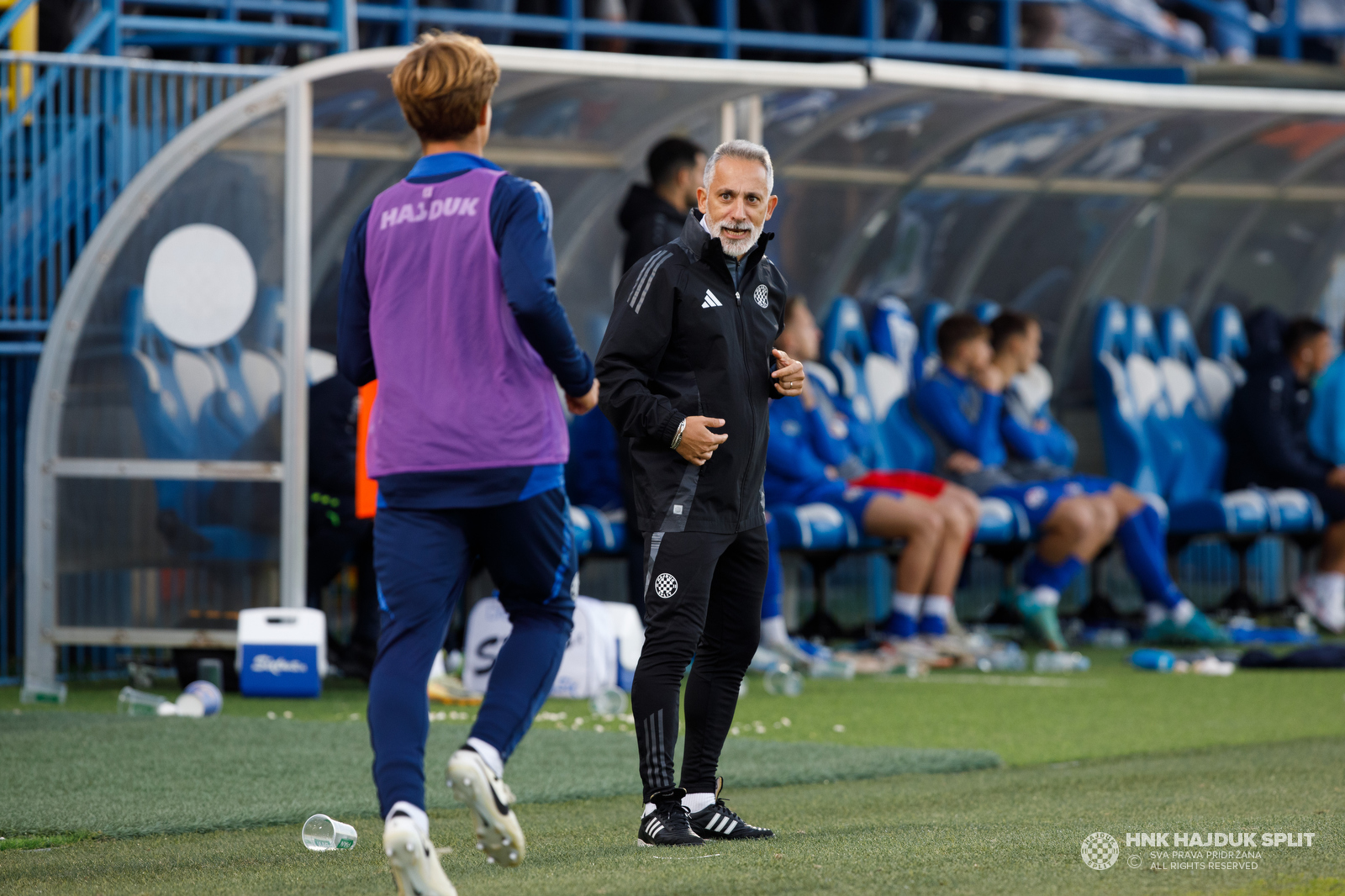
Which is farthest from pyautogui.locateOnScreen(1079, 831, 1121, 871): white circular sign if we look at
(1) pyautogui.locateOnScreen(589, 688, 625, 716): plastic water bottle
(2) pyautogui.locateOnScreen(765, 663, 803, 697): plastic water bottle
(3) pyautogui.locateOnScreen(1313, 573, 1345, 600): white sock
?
(3) pyautogui.locateOnScreen(1313, 573, 1345, 600): white sock

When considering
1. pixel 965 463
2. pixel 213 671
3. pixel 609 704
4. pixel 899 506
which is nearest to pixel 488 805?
pixel 609 704

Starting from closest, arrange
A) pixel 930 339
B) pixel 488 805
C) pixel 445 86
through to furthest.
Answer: pixel 488 805 < pixel 445 86 < pixel 930 339

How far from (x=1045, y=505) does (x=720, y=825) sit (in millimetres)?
6030

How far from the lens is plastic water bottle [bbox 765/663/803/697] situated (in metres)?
7.98

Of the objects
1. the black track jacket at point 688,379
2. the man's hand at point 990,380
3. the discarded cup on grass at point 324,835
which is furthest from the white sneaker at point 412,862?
the man's hand at point 990,380

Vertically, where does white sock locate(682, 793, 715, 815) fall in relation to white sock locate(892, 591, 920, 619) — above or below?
above

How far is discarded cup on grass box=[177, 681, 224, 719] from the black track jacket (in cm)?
318

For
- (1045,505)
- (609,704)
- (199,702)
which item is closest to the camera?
(199,702)

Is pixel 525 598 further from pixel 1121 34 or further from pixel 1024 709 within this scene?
pixel 1121 34

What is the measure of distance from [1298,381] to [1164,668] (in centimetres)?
331

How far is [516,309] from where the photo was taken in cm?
362

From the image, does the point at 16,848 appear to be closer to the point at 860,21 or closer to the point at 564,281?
the point at 564,281

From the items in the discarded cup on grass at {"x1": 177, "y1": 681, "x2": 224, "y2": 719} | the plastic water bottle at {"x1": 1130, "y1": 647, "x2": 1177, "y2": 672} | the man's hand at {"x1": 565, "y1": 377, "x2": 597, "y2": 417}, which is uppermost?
the man's hand at {"x1": 565, "y1": 377, "x2": 597, "y2": 417}

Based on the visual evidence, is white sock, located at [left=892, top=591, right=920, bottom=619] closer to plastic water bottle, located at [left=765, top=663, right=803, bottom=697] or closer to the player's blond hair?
plastic water bottle, located at [left=765, top=663, right=803, bottom=697]
